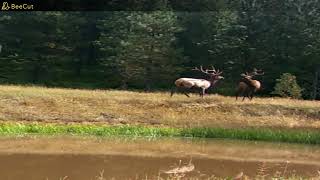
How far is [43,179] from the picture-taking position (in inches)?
544

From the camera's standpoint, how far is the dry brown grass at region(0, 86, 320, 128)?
27297 mm

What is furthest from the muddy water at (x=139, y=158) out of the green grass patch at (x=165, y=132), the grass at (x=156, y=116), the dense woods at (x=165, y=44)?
the dense woods at (x=165, y=44)

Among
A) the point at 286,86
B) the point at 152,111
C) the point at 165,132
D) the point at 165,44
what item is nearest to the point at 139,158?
the point at 165,132

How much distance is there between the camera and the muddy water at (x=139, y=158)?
15.2 m

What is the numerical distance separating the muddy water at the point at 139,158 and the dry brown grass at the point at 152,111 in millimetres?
3931

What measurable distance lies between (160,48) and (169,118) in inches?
984

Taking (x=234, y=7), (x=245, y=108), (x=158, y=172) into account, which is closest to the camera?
(x=158, y=172)

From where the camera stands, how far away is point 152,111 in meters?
28.5

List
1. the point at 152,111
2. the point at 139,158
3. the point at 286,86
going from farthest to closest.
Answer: the point at 286,86 → the point at 152,111 → the point at 139,158

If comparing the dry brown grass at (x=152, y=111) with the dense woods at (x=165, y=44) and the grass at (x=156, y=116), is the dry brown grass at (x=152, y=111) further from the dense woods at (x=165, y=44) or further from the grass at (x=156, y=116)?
the dense woods at (x=165, y=44)

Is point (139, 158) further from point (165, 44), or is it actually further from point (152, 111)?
point (165, 44)

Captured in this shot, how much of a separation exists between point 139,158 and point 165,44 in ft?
114

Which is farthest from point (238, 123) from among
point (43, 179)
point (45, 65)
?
point (45, 65)

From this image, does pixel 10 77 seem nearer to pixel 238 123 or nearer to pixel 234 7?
pixel 234 7
